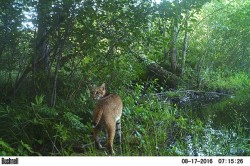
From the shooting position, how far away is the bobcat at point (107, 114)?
2.74 meters

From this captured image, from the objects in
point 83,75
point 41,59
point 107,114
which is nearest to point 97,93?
point 107,114

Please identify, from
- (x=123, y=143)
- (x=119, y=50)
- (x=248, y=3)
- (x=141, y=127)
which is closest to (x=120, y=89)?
(x=119, y=50)

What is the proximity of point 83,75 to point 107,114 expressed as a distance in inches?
35.2

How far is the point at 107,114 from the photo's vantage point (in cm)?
279

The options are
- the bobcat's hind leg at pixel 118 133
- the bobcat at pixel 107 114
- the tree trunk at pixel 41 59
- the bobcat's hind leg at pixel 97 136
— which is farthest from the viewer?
the tree trunk at pixel 41 59

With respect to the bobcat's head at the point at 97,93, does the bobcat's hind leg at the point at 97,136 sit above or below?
below

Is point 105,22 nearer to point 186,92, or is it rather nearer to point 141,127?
point 141,127

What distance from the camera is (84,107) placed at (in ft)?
11.3

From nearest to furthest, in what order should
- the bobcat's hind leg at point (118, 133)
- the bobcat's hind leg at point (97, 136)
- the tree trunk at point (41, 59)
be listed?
the bobcat's hind leg at point (97, 136) → the bobcat's hind leg at point (118, 133) → the tree trunk at point (41, 59)

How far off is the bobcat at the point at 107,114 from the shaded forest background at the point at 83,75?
0.11 metres

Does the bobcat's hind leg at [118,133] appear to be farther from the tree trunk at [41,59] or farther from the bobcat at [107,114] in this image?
the tree trunk at [41,59]

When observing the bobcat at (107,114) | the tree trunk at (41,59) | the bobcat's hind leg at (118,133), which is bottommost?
the bobcat's hind leg at (118,133)

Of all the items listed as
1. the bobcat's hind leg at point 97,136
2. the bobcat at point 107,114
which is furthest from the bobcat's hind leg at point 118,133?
the bobcat's hind leg at point 97,136

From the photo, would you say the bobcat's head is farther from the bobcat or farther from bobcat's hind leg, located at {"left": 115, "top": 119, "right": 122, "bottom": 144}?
bobcat's hind leg, located at {"left": 115, "top": 119, "right": 122, "bottom": 144}
